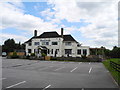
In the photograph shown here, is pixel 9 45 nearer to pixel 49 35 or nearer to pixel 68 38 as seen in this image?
pixel 49 35

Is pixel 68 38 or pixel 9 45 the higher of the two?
pixel 68 38

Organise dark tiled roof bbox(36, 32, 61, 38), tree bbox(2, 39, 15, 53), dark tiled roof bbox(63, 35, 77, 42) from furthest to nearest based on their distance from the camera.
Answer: tree bbox(2, 39, 15, 53) → dark tiled roof bbox(36, 32, 61, 38) → dark tiled roof bbox(63, 35, 77, 42)

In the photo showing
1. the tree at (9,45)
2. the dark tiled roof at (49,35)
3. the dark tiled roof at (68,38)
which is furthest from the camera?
the tree at (9,45)

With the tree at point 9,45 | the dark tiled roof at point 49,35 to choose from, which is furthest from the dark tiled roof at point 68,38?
the tree at point 9,45

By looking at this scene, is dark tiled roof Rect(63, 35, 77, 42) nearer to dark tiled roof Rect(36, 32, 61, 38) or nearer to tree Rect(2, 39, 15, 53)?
dark tiled roof Rect(36, 32, 61, 38)

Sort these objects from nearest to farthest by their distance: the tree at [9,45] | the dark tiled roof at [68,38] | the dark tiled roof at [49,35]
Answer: the dark tiled roof at [68,38]
the dark tiled roof at [49,35]
the tree at [9,45]

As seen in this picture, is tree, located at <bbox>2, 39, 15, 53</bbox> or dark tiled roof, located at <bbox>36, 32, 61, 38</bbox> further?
tree, located at <bbox>2, 39, 15, 53</bbox>

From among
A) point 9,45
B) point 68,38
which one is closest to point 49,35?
point 68,38

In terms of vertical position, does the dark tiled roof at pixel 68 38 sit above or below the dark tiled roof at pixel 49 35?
below

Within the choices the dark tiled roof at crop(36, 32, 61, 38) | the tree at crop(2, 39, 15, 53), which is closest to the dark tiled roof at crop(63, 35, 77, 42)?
the dark tiled roof at crop(36, 32, 61, 38)

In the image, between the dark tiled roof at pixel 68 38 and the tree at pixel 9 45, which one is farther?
the tree at pixel 9 45

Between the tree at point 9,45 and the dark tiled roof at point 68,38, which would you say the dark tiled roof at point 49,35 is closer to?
the dark tiled roof at point 68,38

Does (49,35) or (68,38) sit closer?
(68,38)

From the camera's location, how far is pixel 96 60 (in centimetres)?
4003
